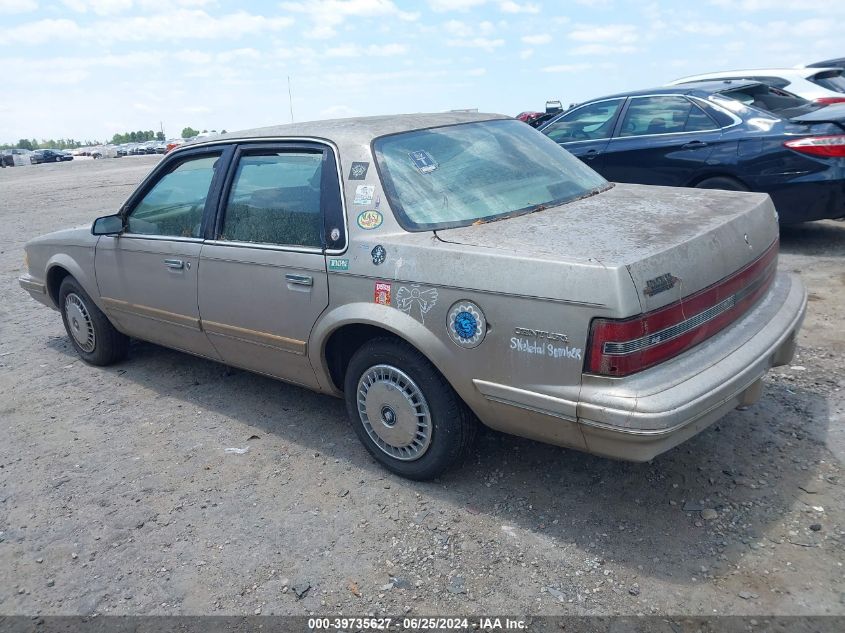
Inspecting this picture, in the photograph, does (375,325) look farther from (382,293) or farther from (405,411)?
(405,411)

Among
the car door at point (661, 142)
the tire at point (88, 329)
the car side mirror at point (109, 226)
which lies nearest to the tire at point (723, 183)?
the car door at point (661, 142)

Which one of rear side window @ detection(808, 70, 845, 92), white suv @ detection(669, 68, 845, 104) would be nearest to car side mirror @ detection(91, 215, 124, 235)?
white suv @ detection(669, 68, 845, 104)

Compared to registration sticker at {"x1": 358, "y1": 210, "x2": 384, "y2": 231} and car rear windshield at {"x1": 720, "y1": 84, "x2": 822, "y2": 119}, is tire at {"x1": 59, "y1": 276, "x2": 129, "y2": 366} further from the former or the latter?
car rear windshield at {"x1": 720, "y1": 84, "x2": 822, "y2": 119}

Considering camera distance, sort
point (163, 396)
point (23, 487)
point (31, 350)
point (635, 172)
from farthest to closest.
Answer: point (635, 172), point (31, 350), point (163, 396), point (23, 487)

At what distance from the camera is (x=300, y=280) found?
3.44 m

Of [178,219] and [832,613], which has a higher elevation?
[178,219]

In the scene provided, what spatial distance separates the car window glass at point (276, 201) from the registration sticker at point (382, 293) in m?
0.46

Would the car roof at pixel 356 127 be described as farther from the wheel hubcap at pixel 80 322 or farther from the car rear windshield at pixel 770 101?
the car rear windshield at pixel 770 101

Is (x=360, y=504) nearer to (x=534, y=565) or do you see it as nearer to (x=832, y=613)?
(x=534, y=565)

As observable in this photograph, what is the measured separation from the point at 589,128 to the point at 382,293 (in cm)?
535

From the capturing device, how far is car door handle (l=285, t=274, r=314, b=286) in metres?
3.40

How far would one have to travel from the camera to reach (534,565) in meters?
2.75

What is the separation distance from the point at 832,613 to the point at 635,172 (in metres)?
5.45

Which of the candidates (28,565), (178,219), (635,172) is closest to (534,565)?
(28,565)
